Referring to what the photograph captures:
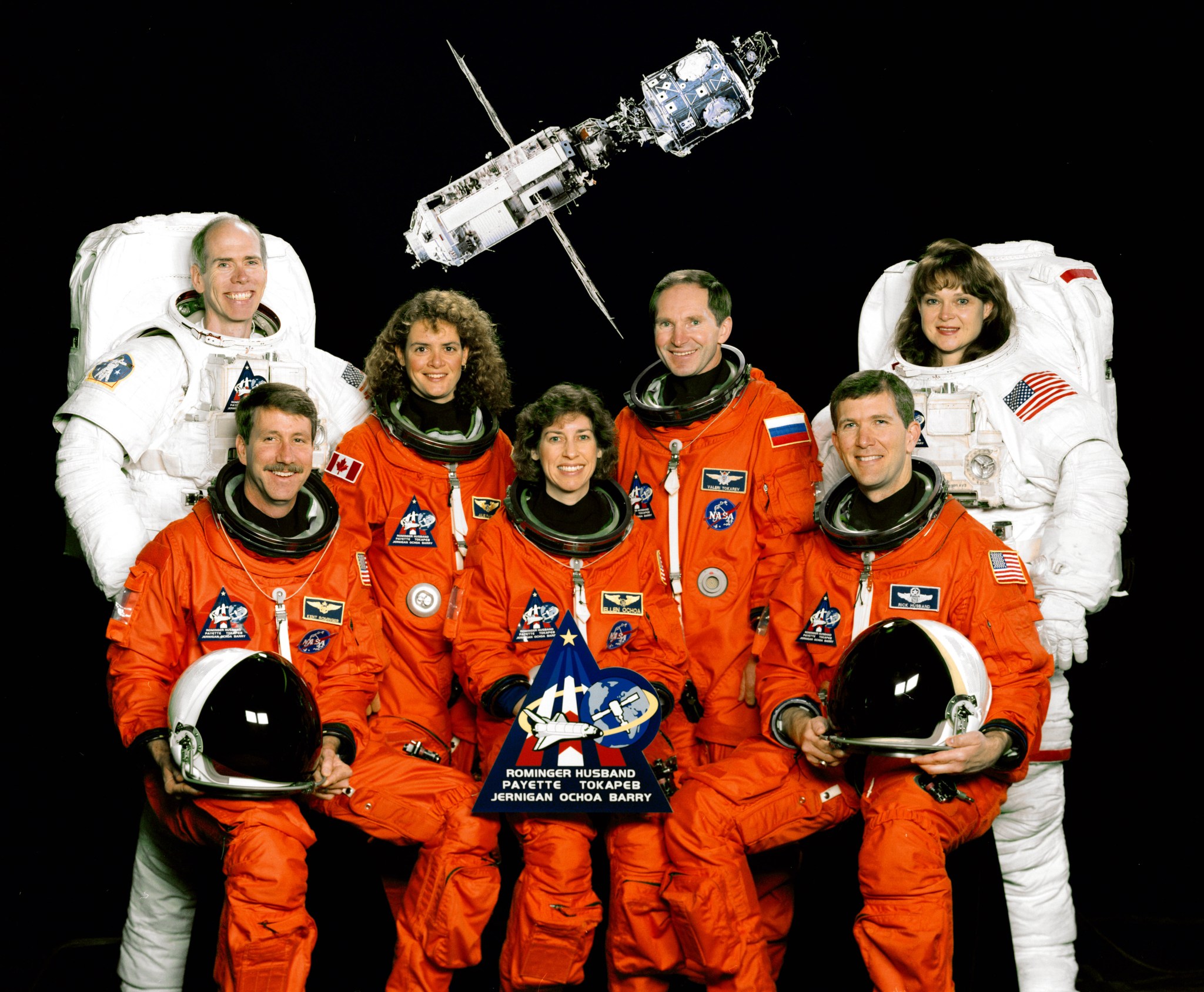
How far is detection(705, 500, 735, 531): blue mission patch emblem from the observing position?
329 centimetres

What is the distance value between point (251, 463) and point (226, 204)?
1573 mm

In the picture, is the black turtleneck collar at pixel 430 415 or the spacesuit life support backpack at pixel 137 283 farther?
the spacesuit life support backpack at pixel 137 283

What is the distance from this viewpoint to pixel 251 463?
2904 millimetres

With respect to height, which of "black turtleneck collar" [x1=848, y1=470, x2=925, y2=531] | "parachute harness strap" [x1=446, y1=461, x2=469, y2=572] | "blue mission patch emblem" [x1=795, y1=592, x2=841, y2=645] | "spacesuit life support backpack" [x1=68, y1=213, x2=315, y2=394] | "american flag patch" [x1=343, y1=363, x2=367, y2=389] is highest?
"spacesuit life support backpack" [x1=68, y1=213, x2=315, y2=394]

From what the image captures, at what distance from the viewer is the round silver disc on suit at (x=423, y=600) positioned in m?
3.21

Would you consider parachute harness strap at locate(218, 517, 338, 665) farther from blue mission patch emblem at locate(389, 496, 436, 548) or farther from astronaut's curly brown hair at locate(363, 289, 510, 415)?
astronaut's curly brown hair at locate(363, 289, 510, 415)

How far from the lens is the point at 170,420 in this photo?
3.35 meters

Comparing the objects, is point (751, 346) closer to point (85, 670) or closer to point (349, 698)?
point (349, 698)

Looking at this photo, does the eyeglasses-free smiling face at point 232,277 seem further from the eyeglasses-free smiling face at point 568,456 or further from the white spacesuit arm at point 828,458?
the white spacesuit arm at point 828,458

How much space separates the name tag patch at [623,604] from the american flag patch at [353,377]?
1096 mm

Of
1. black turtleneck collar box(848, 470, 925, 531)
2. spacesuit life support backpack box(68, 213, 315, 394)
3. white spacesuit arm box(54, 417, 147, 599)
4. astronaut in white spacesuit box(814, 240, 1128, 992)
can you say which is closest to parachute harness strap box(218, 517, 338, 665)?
white spacesuit arm box(54, 417, 147, 599)

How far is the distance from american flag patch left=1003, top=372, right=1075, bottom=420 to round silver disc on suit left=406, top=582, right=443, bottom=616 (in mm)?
1614

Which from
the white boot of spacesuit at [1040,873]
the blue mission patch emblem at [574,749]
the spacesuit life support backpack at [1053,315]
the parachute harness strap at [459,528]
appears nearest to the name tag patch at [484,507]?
the parachute harness strap at [459,528]

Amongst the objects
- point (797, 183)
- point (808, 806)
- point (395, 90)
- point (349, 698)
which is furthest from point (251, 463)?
point (797, 183)
